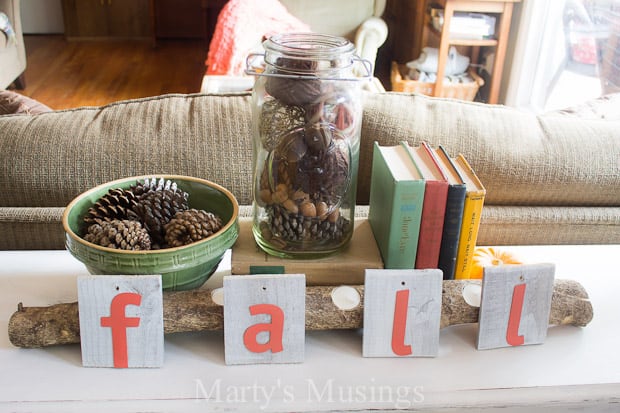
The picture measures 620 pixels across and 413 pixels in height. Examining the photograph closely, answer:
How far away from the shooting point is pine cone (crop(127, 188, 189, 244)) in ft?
2.71

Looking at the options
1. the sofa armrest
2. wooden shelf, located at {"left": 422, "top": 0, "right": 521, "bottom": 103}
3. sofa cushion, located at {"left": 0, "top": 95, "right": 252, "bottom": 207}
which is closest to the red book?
sofa cushion, located at {"left": 0, "top": 95, "right": 252, "bottom": 207}

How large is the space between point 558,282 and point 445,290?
17 cm

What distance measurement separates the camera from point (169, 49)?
5.09 meters

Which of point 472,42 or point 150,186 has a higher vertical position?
point 150,186

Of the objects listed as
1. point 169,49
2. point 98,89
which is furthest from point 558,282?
point 169,49

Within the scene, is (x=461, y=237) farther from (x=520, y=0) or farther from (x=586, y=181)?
(x=520, y=0)

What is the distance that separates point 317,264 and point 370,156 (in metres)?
0.45

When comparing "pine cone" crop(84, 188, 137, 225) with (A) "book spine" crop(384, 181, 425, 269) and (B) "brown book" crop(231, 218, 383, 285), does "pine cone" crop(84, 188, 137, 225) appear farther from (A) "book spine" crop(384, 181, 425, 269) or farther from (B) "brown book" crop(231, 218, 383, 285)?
(A) "book spine" crop(384, 181, 425, 269)

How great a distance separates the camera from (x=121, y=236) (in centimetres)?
78

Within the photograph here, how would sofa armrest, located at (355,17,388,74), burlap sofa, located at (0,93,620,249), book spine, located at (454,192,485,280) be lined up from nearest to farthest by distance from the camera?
book spine, located at (454,192,485,280) → burlap sofa, located at (0,93,620,249) → sofa armrest, located at (355,17,388,74)

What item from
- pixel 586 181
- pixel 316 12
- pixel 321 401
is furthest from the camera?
pixel 316 12

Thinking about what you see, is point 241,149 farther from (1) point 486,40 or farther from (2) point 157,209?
(1) point 486,40

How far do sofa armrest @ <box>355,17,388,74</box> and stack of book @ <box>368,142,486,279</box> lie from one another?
2.67m

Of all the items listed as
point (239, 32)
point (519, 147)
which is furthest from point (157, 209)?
point (239, 32)
